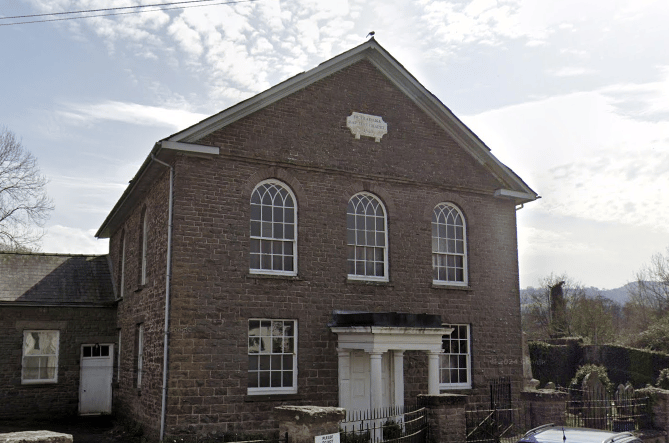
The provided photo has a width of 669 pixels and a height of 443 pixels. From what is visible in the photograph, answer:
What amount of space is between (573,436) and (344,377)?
7758mm

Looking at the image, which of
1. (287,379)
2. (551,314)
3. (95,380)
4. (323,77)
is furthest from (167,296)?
(551,314)

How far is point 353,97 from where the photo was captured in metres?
18.3

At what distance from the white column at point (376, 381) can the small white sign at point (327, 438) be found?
17.9ft

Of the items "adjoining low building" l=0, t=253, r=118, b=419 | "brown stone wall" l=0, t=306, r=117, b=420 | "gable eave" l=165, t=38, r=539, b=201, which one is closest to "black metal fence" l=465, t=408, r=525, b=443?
"gable eave" l=165, t=38, r=539, b=201

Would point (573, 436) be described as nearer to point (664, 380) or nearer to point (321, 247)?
point (321, 247)

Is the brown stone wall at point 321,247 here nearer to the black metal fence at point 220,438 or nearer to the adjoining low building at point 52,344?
the black metal fence at point 220,438

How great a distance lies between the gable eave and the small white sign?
849 cm

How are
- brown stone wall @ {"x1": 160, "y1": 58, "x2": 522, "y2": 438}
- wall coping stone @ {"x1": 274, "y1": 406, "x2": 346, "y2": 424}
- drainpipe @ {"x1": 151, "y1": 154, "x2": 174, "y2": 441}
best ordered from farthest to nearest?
brown stone wall @ {"x1": 160, "y1": 58, "x2": 522, "y2": 438} < drainpipe @ {"x1": 151, "y1": 154, "x2": 174, "y2": 441} < wall coping stone @ {"x1": 274, "y1": 406, "x2": 346, "y2": 424}

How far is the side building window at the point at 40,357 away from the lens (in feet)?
72.7

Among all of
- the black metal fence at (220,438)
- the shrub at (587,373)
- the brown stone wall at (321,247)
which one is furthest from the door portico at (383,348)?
the shrub at (587,373)

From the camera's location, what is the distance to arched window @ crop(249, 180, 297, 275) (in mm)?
16469

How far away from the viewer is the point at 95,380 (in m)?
22.8

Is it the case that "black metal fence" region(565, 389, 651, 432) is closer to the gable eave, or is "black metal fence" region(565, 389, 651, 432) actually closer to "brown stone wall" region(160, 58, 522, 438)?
"brown stone wall" region(160, 58, 522, 438)

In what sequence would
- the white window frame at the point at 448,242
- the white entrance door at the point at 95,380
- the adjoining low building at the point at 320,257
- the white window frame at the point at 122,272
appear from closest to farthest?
the adjoining low building at the point at 320,257, the white window frame at the point at 448,242, the white window frame at the point at 122,272, the white entrance door at the point at 95,380
